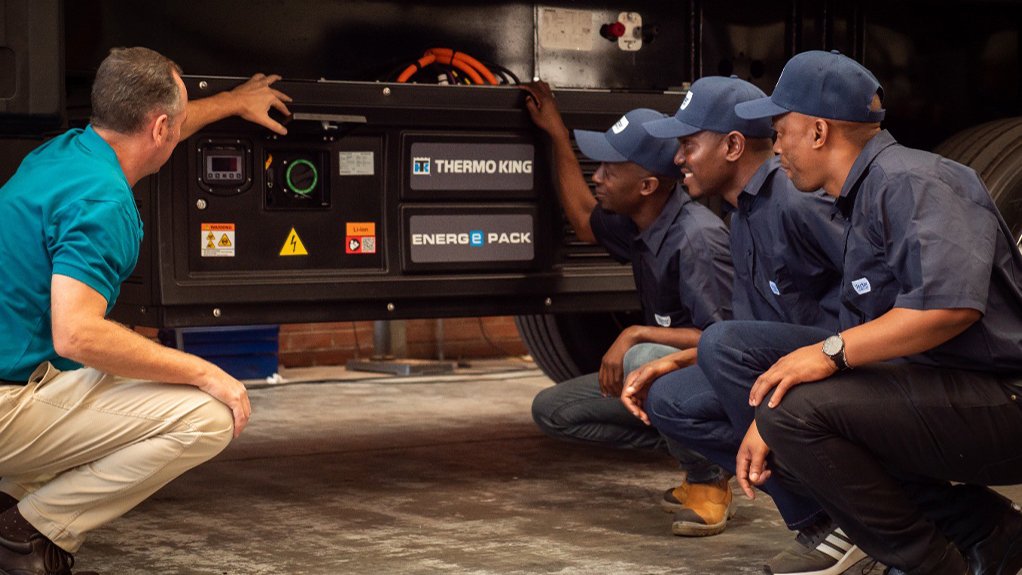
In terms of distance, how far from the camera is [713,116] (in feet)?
12.5

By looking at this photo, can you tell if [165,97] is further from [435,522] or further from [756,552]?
[756,552]

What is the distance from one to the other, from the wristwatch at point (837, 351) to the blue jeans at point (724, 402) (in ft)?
1.32

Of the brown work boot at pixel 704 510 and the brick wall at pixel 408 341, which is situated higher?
the brown work boot at pixel 704 510

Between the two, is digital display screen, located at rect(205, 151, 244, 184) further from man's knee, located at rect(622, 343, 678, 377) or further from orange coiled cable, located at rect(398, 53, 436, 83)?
man's knee, located at rect(622, 343, 678, 377)

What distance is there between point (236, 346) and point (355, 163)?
141 inches

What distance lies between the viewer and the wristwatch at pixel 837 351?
9.32ft

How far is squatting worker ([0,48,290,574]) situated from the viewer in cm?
297

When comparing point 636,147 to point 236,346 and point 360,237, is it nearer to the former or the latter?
point 360,237

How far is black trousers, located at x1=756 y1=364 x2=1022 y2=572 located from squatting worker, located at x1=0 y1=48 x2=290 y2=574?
1222mm

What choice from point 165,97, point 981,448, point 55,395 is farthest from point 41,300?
point 981,448

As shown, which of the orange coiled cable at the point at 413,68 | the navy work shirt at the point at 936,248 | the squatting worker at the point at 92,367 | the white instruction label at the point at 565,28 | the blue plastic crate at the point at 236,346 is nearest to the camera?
the navy work shirt at the point at 936,248

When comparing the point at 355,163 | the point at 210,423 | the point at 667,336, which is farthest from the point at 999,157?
the point at 210,423

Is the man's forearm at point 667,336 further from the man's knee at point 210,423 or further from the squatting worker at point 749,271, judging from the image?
the man's knee at point 210,423

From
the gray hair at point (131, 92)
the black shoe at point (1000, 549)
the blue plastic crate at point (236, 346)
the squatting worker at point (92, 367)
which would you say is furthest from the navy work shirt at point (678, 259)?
the blue plastic crate at point (236, 346)
